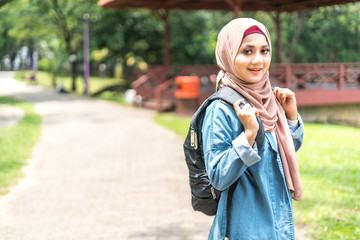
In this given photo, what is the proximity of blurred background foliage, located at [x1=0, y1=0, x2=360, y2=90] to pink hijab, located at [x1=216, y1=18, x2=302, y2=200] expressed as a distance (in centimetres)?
2190

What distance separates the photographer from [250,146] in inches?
88.4

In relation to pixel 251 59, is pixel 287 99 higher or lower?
lower

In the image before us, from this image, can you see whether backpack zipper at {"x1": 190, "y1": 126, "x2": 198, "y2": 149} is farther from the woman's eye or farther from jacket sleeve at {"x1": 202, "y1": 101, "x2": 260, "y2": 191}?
the woman's eye

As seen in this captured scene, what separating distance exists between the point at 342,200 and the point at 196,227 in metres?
1.94

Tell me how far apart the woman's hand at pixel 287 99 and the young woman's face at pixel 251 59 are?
0.25 meters

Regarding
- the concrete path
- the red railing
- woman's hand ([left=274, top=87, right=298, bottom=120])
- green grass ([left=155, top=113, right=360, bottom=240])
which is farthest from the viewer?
the red railing

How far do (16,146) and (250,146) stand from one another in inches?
353

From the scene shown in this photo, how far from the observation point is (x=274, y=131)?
98.9 inches

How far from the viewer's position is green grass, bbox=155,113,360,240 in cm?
504

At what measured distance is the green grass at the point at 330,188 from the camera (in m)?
5.04

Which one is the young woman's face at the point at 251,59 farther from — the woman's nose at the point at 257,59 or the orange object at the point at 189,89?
the orange object at the point at 189,89

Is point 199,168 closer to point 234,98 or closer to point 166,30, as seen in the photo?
point 234,98

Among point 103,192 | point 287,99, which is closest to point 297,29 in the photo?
point 103,192

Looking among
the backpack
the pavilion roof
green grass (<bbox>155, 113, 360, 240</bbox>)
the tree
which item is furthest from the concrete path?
the backpack
